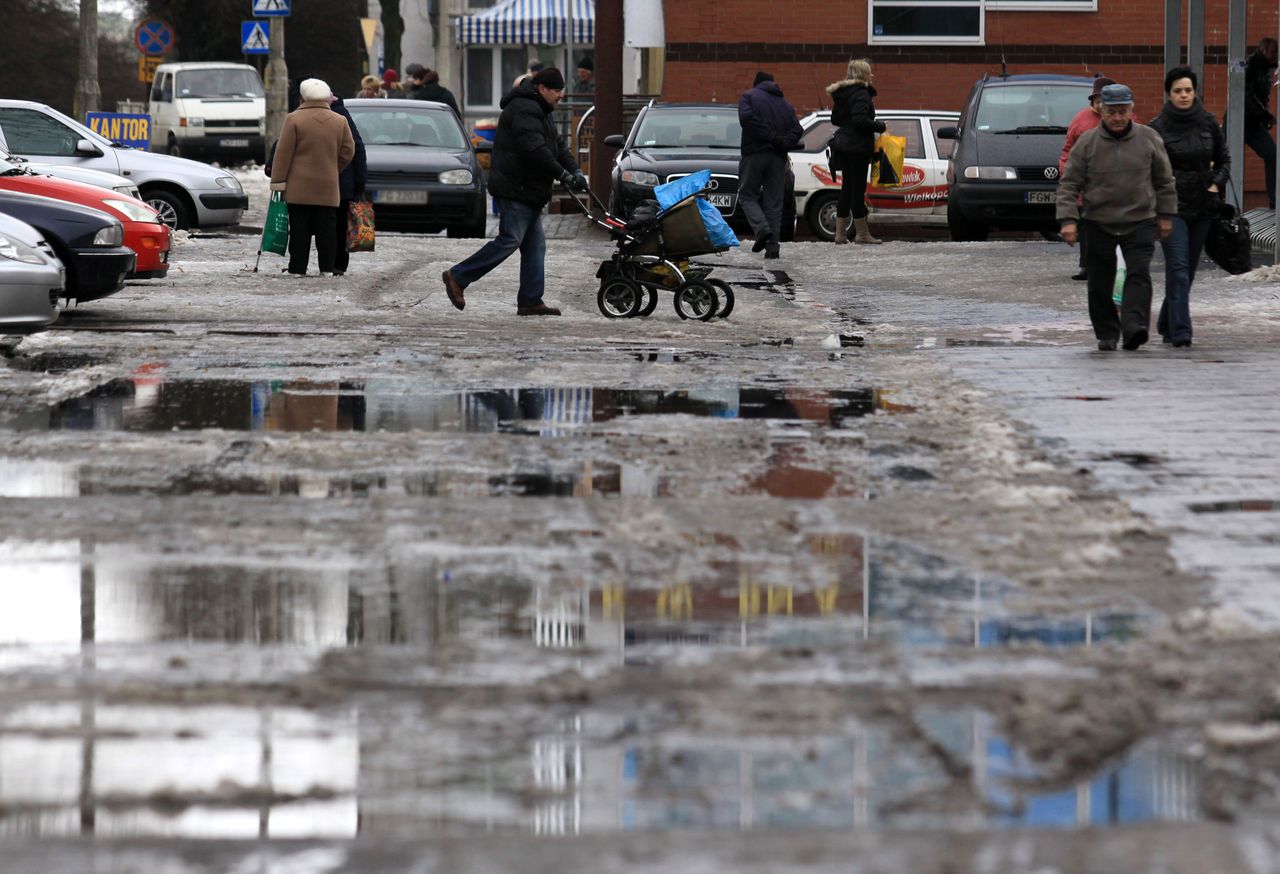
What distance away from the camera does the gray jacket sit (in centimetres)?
1214

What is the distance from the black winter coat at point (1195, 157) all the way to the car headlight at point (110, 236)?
7101 mm

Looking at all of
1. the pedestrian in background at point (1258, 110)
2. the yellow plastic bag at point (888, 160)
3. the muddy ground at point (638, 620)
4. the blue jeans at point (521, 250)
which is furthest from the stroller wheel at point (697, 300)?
the pedestrian in background at point (1258, 110)

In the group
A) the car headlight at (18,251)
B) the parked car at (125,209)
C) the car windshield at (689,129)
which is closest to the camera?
the car headlight at (18,251)

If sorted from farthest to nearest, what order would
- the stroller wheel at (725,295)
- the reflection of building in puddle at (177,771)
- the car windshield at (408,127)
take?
1. the car windshield at (408,127)
2. the stroller wheel at (725,295)
3. the reflection of building in puddle at (177,771)

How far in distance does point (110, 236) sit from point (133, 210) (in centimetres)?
169

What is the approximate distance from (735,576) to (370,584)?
3.46ft

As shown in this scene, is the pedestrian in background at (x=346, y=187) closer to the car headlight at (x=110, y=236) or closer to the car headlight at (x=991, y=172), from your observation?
the car headlight at (x=110, y=236)

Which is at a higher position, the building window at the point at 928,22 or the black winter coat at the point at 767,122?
the building window at the point at 928,22

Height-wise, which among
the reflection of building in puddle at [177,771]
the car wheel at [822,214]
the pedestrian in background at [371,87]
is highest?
the pedestrian in background at [371,87]

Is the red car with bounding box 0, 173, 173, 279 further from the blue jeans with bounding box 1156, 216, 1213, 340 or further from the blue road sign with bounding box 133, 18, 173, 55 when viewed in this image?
the blue road sign with bounding box 133, 18, 173, 55

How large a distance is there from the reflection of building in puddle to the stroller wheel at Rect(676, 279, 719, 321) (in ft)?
33.5

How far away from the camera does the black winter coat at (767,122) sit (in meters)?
20.3

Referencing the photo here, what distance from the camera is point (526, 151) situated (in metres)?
14.1

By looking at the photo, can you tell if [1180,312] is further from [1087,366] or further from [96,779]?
[96,779]
